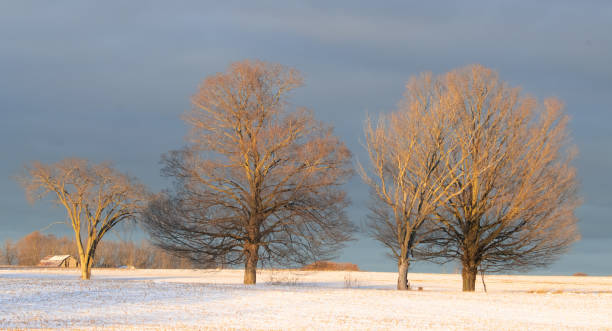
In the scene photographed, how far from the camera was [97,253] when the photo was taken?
10281cm

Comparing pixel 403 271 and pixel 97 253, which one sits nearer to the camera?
pixel 403 271

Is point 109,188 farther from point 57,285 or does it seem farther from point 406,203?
point 406,203

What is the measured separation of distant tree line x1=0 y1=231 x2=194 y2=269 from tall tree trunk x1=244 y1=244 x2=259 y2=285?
61893 mm

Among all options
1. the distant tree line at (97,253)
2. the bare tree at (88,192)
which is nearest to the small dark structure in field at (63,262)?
the distant tree line at (97,253)

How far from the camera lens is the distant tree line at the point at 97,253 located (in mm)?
105438

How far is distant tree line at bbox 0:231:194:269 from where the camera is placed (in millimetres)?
105438

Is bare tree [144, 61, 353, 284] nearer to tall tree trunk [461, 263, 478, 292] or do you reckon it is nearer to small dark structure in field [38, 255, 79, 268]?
tall tree trunk [461, 263, 478, 292]

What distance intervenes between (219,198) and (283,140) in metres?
4.38

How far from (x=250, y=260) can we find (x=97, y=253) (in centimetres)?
7414

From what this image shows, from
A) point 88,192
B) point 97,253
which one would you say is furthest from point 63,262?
point 88,192

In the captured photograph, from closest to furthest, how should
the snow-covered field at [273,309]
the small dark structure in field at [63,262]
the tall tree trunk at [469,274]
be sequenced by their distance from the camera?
the snow-covered field at [273,309], the tall tree trunk at [469,274], the small dark structure in field at [63,262]

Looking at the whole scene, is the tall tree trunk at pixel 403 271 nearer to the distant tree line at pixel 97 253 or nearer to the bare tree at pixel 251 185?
the bare tree at pixel 251 185

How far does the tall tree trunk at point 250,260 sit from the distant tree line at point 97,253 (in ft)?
203

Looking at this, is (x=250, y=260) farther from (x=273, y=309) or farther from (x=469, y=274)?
(x=469, y=274)
